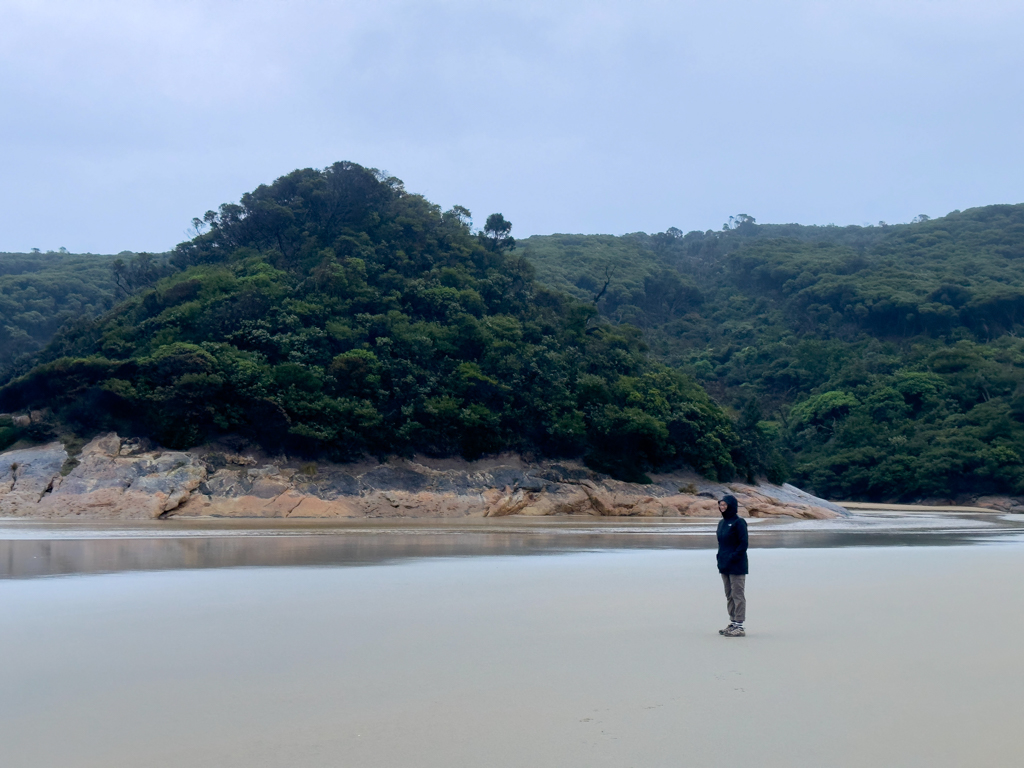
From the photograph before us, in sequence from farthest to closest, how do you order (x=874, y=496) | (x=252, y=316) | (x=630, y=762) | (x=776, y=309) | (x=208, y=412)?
(x=776, y=309)
(x=874, y=496)
(x=252, y=316)
(x=208, y=412)
(x=630, y=762)

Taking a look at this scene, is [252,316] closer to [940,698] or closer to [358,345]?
[358,345]

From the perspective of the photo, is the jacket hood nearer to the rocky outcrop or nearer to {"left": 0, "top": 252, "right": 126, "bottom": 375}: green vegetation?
the rocky outcrop

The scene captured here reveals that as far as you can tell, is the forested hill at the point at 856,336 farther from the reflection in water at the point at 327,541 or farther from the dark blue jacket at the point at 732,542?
the dark blue jacket at the point at 732,542

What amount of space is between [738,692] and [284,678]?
11.1 ft

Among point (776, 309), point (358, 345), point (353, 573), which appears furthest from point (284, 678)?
point (776, 309)

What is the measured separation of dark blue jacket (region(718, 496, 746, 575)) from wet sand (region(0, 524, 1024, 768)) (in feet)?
2.25

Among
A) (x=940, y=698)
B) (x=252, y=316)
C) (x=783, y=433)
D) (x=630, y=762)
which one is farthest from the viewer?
(x=783, y=433)

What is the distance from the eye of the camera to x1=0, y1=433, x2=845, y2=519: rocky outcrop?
3162 cm

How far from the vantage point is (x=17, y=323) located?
231 ft

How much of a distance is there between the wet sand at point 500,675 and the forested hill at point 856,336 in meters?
37.3

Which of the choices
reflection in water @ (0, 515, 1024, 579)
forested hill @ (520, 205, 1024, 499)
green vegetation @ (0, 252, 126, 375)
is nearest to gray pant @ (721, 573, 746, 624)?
reflection in water @ (0, 515, 1024, 579)

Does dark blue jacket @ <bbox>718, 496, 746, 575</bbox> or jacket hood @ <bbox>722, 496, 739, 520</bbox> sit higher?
jacket hood @ <bbox>722, 496, 739, 520</bbox>

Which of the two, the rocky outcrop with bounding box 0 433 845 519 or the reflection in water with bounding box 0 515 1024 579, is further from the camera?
the rocky outcrop with bounding box 0 433 845 519

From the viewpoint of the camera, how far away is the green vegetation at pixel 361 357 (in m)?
35.8
